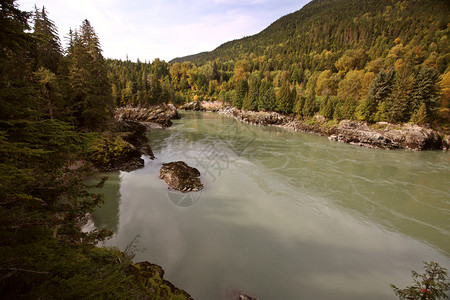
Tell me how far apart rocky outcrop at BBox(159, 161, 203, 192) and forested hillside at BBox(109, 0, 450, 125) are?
39919 millimetres

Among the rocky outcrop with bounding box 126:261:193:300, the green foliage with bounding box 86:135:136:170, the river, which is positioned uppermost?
the green foliage with bounding box 86:135:136:170

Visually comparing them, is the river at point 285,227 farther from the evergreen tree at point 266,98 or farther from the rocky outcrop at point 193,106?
Result: the rocky outcrop at point 193,106

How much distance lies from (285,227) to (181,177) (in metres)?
9.35

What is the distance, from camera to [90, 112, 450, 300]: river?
28.7 feet

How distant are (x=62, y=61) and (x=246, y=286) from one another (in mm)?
35164

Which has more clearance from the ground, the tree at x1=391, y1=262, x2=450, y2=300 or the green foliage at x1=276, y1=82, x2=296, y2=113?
the green foliage at x1=276, y1=82, x2=296, y2=113

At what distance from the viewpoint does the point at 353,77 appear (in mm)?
56812

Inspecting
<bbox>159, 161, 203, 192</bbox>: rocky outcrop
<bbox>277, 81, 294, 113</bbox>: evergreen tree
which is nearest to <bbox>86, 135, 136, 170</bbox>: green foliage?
<bbox>159, 161, 203, 192</bbox>: rocky outcrop

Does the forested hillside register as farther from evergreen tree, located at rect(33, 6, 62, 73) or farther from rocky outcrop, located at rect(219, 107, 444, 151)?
evergreen tree, located at rect(33, 6, 62, 73)

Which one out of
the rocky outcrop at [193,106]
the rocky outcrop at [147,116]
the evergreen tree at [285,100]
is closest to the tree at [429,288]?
the rocky outcrop at [147,116]

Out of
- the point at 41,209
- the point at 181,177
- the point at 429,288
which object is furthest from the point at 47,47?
the point at 429,288

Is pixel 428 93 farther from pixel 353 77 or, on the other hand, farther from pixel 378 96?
pixel 353 77

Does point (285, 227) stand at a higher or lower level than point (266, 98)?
lower

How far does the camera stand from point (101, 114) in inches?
971
